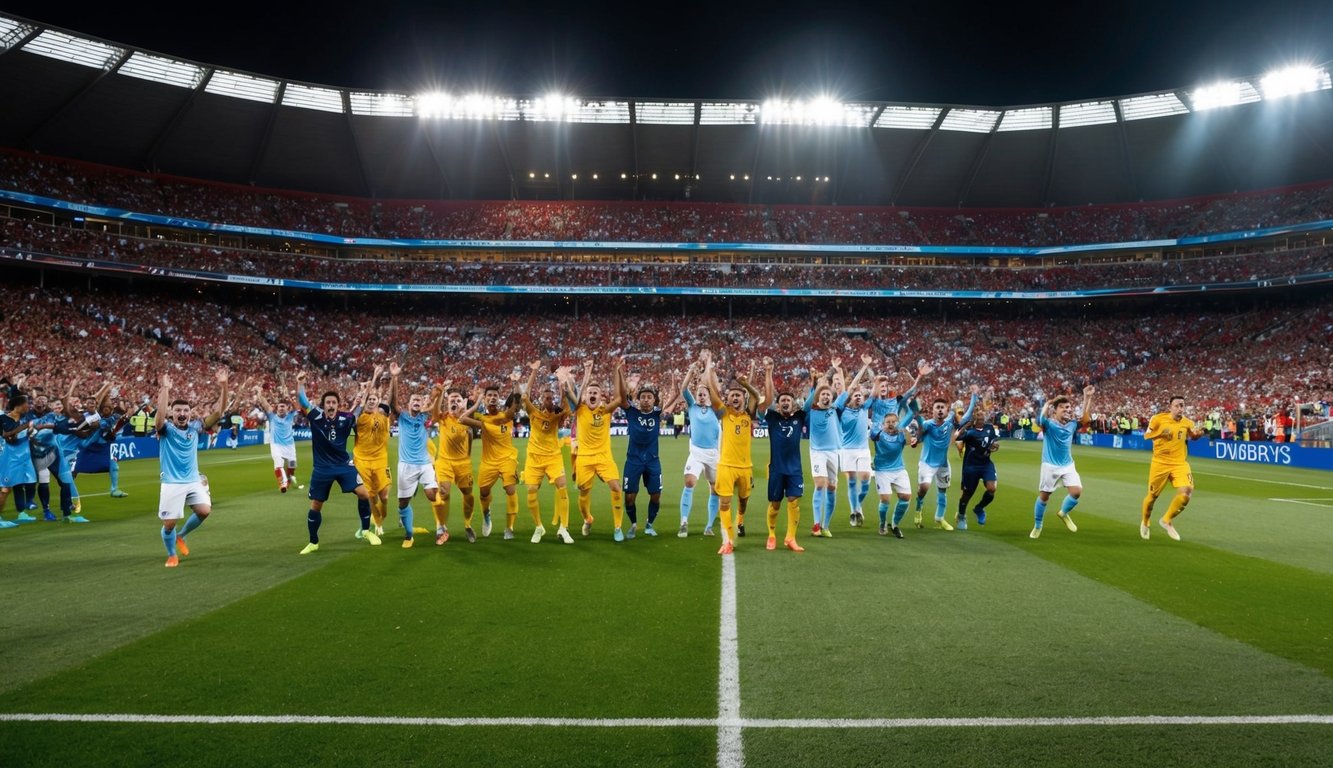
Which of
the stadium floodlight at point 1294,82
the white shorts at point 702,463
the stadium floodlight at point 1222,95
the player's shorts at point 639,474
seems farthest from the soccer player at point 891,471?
the stadium floodlight at point 1222,95

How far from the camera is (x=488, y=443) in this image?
10.8 meters

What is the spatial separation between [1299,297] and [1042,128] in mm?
21539

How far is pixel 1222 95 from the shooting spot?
46.5 meters

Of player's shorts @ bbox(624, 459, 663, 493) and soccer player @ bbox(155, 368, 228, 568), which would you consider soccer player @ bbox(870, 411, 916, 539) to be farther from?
soccer player @ bbox(155, 368, 228, 568)

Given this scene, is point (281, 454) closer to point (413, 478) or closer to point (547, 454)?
Answer: point (413, 478)

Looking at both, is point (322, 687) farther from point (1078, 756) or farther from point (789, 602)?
point (1078, 756)

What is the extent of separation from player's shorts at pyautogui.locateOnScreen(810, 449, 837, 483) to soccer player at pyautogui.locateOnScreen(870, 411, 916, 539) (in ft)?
2.19

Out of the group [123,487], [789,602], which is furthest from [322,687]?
[123,487]

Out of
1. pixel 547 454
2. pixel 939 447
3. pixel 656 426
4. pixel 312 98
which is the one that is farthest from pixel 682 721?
pixel 312 98

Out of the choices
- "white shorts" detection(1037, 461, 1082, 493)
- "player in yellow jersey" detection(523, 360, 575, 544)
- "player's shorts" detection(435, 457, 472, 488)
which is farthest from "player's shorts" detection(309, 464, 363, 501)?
"white shorts" detection(1037, 461, 1082, 493)

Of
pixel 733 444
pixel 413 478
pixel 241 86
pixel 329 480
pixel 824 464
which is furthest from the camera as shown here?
pixel 241 86

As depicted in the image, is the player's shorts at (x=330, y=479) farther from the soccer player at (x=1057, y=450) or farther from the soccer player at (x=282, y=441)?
the soccer player at (x=1057, y=450)

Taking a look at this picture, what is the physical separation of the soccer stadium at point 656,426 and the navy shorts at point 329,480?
0.08m

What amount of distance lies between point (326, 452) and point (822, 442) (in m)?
7.36
